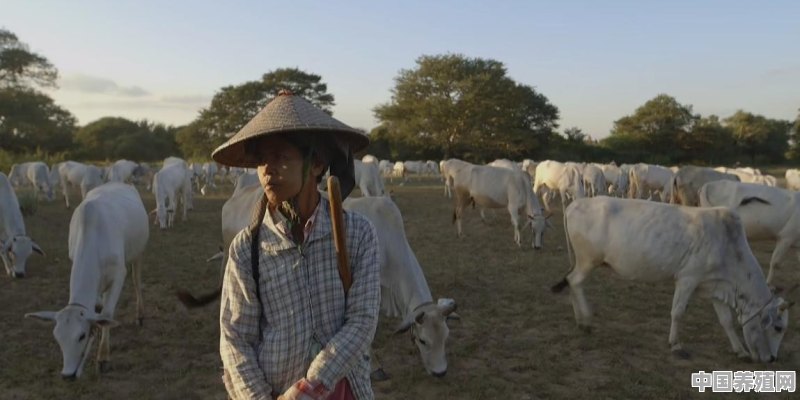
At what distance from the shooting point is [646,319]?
8.09 m

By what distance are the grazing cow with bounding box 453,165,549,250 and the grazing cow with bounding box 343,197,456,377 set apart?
788cm

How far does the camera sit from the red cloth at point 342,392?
234cm

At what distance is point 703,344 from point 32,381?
287 inches

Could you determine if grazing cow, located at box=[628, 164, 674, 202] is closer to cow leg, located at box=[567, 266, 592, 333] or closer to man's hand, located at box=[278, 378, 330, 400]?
cow leg, located at box=[567, 266, 592, 333]

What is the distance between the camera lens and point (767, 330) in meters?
6.52

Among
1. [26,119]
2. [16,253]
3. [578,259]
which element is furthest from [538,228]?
[26,119]

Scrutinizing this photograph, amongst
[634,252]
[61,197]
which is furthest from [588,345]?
[61,197]

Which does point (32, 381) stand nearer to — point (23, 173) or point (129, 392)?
point (129, 392)

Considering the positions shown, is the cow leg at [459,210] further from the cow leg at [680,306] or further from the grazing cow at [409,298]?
the grazing cow at [409,298]

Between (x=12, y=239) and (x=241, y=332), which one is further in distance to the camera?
(x=12, y=239)

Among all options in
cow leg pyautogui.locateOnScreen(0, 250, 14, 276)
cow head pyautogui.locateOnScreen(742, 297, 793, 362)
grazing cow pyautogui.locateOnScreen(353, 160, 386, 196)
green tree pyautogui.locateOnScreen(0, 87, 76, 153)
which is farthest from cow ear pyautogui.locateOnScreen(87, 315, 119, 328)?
green tree pyautogui.locateOnScreen(0, 87, 76, 153)

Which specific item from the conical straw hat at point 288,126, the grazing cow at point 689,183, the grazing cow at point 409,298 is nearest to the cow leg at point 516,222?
the grazing cow at point 689,183

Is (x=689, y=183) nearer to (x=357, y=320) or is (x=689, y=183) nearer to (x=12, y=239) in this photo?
(x=12, y=239)

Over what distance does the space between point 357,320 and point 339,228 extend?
0.37 m
